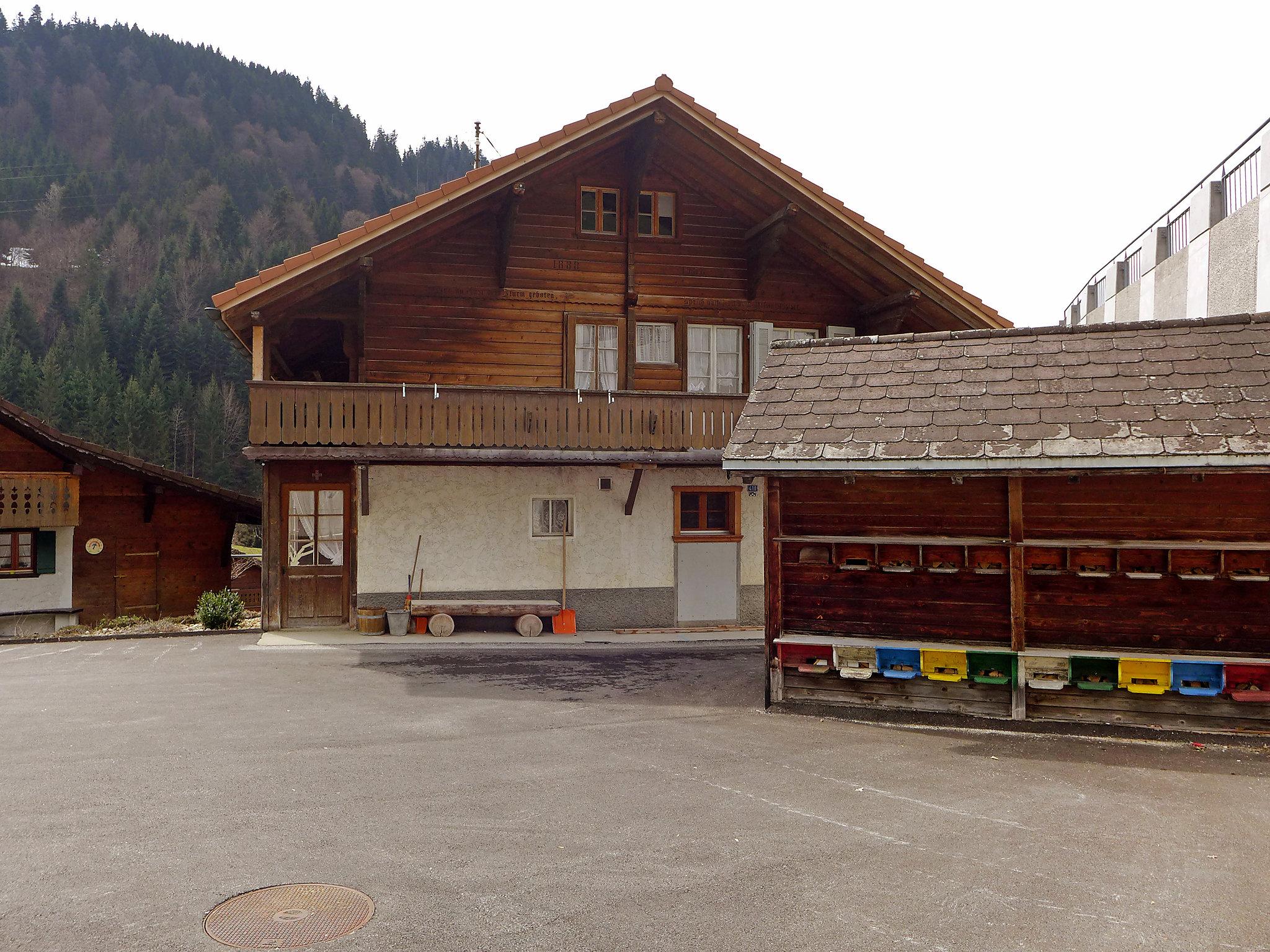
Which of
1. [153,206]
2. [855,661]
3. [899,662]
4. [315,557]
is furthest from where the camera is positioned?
[153,206]

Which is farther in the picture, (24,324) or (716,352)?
(24,324)

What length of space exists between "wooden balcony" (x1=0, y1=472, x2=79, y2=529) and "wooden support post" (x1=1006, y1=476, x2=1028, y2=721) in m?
20.8

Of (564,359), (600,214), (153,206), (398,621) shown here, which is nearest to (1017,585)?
(564,359)

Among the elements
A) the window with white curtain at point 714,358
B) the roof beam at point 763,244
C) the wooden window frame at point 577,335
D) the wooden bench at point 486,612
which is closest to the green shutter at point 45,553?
the wooden bench at point 486,612

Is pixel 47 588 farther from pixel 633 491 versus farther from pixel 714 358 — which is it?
pixel 714 358

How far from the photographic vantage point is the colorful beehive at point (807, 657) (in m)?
10.3

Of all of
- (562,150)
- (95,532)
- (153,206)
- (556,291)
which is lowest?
(95,532)

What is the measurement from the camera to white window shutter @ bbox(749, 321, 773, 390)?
58.6ft

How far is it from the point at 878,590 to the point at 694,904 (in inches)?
231

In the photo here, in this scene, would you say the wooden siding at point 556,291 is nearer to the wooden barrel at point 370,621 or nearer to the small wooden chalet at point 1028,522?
the wooden barrel at point 370,621

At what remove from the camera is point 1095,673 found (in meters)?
9.55

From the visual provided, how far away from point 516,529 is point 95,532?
12631 mm

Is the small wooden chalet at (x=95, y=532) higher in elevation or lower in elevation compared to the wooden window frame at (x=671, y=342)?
lower

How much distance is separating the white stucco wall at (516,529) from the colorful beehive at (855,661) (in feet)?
21.0
